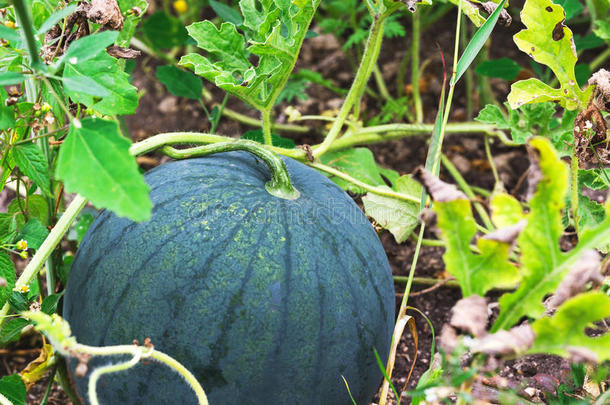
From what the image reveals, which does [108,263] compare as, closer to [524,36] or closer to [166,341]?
[166,341]

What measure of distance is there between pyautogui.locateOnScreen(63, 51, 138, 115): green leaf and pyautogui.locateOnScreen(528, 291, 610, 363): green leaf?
834 millimetres

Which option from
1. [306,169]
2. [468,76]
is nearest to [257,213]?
[306,169]

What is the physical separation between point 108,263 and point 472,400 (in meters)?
0.86

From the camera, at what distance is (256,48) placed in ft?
5.72

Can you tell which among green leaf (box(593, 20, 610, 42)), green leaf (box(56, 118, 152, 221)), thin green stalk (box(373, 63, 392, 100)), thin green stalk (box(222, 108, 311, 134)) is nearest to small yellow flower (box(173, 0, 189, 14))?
thin green stalk (box(222, 108, 311, 134))

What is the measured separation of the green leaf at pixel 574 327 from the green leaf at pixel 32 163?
1.11 m

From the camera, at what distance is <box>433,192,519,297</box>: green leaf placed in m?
1.12

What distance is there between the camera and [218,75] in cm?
176

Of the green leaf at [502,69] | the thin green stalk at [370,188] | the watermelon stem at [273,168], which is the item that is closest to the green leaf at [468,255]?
the watermelon stem at [273,168]

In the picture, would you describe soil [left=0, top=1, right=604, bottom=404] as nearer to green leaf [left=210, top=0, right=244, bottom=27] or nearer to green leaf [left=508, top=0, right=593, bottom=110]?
green leaf [left=508, top=0, right=593, bottom=110]

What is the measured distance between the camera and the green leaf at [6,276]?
4.99 feet

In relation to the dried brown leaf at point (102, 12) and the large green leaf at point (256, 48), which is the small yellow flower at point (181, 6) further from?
the dried brown leaf at point (102, 12)

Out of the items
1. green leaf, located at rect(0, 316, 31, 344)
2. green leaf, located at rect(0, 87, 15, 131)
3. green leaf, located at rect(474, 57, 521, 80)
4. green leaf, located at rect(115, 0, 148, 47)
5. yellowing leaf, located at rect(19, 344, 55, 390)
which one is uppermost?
green leaf, located at rect(115, 0, 148, 47)

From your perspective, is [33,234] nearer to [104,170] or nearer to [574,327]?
[104,170]
